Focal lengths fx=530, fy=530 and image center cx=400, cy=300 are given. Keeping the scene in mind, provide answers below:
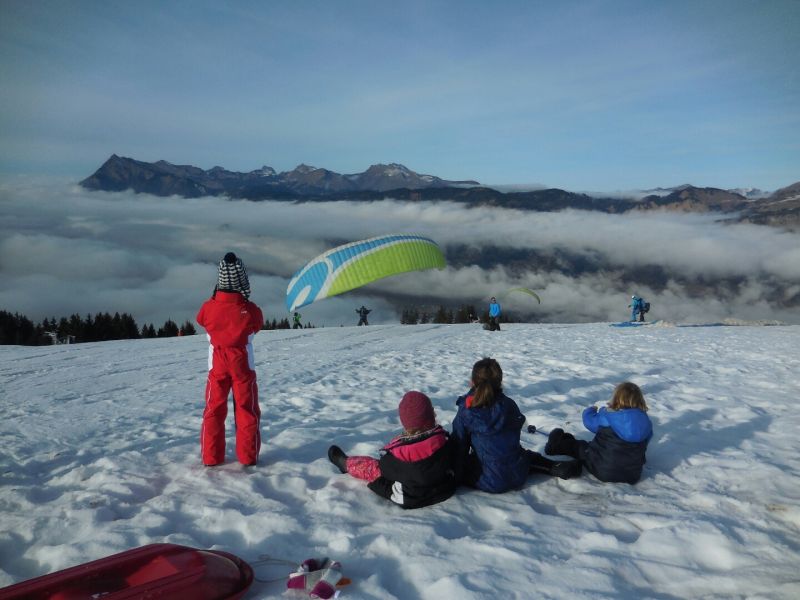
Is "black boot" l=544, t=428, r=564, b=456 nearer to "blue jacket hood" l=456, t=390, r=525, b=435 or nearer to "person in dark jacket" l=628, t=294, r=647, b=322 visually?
"blue jacket hood" l=456, t=390, r=525, b=435

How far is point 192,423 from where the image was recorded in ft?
25.0

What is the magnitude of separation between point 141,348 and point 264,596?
17.8 meters

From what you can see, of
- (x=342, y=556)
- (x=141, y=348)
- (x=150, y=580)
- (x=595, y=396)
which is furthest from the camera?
(x=141, y=348)

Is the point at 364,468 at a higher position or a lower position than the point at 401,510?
higher

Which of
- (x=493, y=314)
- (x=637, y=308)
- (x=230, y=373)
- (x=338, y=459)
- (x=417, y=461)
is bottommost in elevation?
(x=637, y=308)

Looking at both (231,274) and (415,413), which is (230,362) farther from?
(415,413)

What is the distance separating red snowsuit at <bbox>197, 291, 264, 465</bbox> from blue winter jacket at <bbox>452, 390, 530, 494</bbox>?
222 centimetres

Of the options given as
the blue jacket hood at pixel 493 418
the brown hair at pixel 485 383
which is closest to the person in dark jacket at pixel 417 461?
the blue jacket hood at pixel 493 418

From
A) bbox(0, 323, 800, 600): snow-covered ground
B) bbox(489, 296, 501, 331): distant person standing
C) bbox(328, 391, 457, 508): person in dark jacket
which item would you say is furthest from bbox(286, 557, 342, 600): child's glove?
bbox(489, 296, 501, 331): distant person standing

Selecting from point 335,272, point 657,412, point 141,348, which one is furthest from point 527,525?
point 141,348

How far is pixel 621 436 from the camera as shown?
16.7ft

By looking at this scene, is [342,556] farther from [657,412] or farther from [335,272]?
[335,272]

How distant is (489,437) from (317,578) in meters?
2.11

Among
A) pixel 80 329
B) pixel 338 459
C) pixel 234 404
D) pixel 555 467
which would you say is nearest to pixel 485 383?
pixel 555 467
